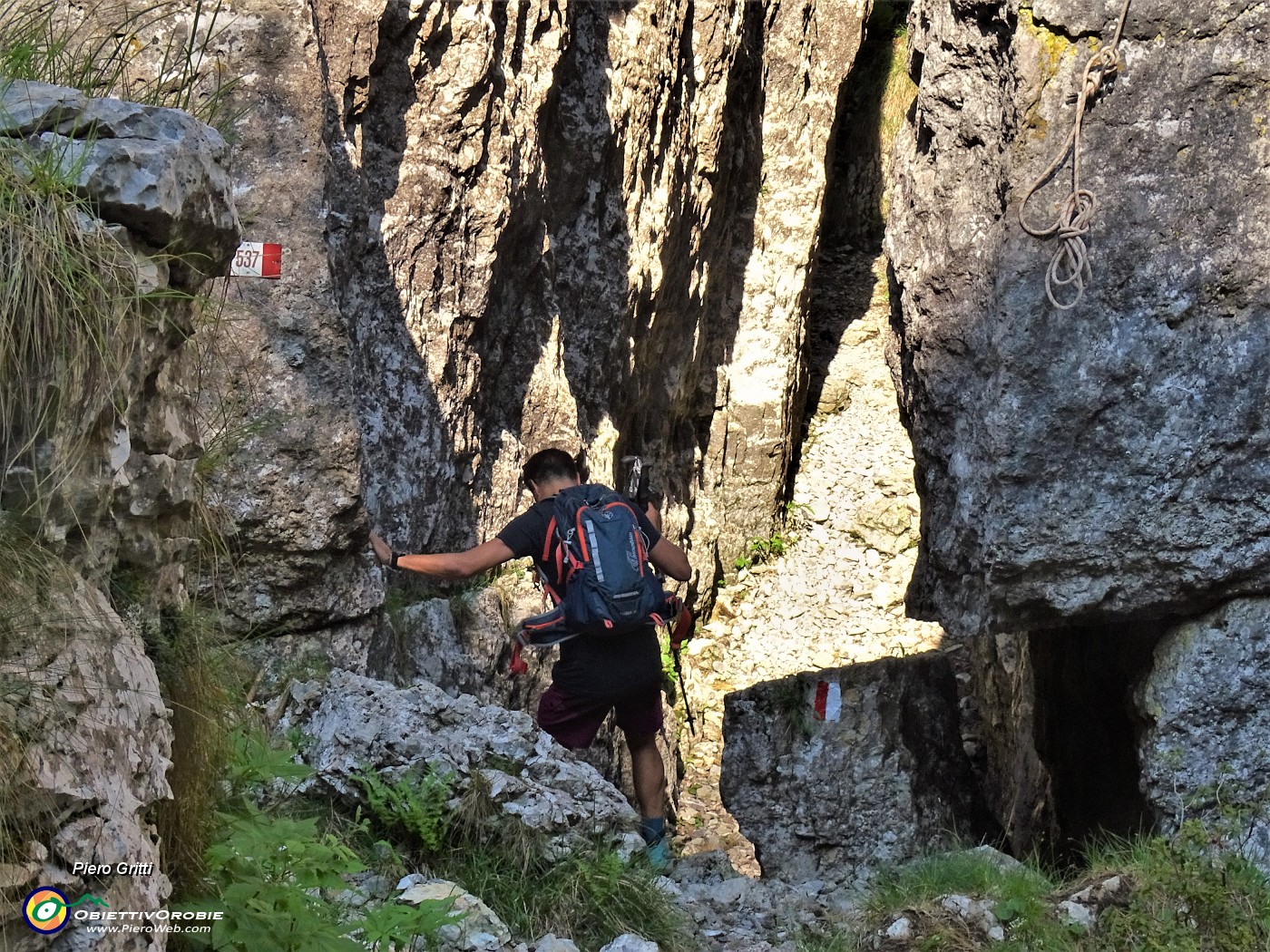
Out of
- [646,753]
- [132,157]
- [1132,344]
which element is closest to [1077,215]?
[1132,344]

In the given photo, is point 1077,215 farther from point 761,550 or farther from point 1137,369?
point 761,550

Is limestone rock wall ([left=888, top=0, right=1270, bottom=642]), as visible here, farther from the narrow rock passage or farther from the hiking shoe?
the narrow rock passage

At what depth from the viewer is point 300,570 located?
15.3 feet

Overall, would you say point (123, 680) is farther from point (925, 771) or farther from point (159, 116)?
point (925, 771)

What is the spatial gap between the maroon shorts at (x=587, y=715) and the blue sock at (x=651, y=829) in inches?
13.1

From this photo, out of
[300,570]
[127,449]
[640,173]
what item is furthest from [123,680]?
[640,173]

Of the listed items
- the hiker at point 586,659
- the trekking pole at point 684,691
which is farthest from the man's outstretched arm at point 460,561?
the trekking pole at point 684,691

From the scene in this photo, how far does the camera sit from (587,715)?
4875 mm

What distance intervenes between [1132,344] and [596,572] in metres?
2.32

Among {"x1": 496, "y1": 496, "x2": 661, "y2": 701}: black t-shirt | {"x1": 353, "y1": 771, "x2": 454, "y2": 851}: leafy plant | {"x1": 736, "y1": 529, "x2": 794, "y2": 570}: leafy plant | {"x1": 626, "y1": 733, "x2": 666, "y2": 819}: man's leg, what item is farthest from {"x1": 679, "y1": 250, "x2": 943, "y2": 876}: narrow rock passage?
{"x1": 353, "y1": 771, "x2": 454, "y2": 851}: leafy plant

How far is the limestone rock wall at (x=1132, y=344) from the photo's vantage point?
4777mm

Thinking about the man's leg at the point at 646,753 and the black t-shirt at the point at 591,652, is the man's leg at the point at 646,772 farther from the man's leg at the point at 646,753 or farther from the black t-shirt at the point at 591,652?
the black t-shirt at the point at 591,652

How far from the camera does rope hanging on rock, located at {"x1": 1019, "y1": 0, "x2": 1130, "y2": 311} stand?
4.89 meters

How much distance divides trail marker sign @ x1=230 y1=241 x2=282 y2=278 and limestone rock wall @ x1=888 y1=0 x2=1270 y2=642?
2925mm
